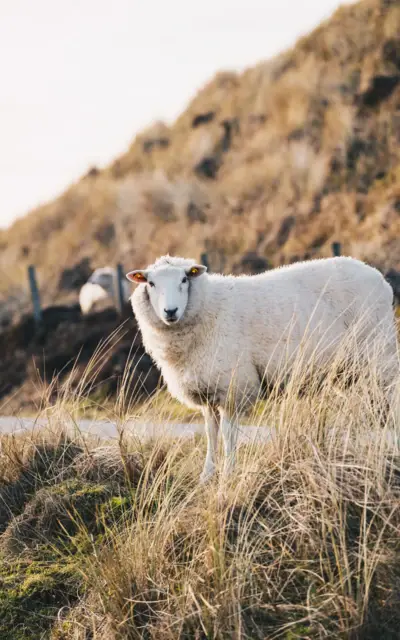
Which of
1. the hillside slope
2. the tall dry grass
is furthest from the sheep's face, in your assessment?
the hillside slope

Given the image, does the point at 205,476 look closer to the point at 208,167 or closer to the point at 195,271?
the point at 195,271

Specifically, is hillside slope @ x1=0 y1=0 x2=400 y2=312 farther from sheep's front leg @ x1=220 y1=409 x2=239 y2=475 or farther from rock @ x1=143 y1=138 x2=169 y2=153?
sheep's front leg @ x1=220 y1=409 x2=239 y2=475

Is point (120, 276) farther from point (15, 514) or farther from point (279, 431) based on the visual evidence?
point (279, 431)

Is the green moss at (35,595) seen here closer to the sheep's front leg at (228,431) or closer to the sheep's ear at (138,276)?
the sheep's front leg at (228,431)

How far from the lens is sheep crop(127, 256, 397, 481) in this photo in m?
5.64

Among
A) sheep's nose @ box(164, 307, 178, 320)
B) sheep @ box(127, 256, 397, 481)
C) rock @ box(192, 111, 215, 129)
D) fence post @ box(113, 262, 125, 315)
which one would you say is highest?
rock @ box(192, 111, 215, 129)

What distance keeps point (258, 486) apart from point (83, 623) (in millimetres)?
1044

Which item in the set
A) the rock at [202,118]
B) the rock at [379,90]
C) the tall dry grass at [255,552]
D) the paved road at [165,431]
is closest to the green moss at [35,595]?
the tall dry grass at [255,552]

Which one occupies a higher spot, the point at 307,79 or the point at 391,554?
the point at 307,79

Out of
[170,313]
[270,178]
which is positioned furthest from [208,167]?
[170,313]

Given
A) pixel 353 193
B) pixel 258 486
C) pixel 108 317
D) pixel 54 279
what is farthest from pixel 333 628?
pixel 54 279

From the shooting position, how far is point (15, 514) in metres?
5.15

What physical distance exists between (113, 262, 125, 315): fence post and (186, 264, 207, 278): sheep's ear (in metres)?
9.18

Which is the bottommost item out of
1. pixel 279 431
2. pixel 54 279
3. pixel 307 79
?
pixel 54 279
